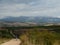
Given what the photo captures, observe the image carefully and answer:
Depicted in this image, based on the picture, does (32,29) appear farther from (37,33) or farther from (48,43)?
(48,43)

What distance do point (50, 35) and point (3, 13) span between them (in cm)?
96

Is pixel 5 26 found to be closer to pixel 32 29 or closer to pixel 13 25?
pixel 13 25

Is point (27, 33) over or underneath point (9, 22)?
underneath

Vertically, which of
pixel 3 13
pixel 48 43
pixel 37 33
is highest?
pixel 3 13

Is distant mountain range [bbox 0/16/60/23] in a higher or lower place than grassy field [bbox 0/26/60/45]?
higher

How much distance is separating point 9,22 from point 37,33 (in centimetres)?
55

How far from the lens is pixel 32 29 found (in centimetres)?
260

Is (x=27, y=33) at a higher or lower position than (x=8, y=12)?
lower

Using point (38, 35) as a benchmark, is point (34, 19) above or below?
above

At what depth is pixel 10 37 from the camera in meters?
2.59

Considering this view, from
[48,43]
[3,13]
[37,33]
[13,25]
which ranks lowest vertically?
[48,43]

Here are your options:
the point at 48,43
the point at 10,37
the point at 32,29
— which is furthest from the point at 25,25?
the point at 48,43

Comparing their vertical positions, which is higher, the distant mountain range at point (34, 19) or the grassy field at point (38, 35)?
the distant mountain range at point (34, 19)

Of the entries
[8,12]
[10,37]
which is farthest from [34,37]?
[8,12]
